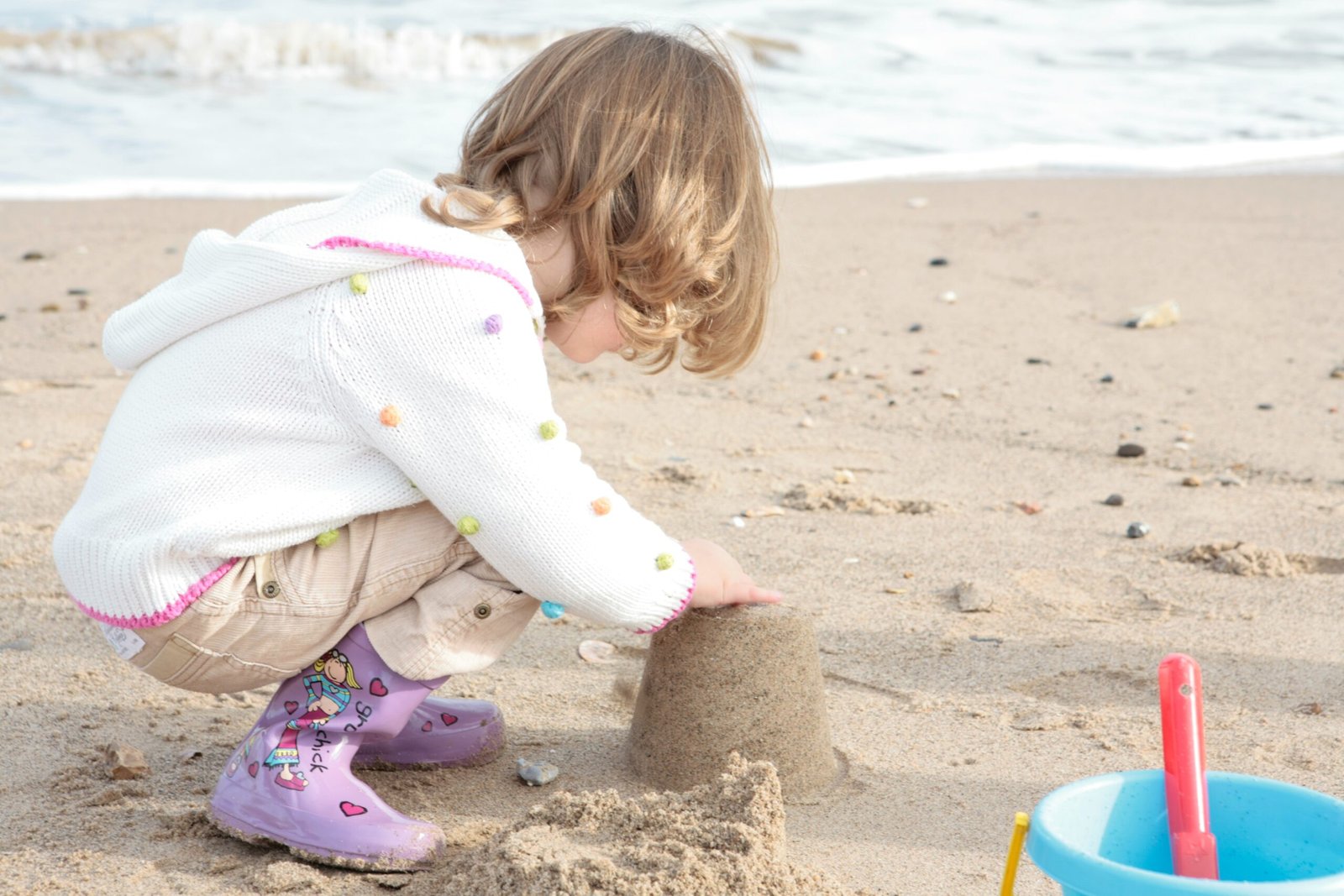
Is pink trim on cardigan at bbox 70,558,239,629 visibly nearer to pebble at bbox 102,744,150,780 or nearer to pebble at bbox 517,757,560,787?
pebble at bbox 102,744,150,780

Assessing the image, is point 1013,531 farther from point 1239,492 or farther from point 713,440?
point 713,440

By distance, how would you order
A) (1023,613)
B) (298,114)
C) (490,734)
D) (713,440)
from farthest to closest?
(298,114)
(713,440)
(1023,613)
(490,734)

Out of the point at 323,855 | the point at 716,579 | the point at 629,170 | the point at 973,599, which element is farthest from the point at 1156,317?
the point at 323,855

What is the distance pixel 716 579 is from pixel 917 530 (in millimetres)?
1453

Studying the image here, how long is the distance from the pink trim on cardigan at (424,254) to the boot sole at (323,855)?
2.84ft

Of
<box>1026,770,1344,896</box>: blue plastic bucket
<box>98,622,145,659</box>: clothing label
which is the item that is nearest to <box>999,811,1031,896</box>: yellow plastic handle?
<box>1026,770,1344,896</box>: blue plastic bucket

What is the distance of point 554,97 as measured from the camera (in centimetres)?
212

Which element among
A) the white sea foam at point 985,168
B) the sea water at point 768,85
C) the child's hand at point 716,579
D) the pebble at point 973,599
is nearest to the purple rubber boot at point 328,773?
the child's hand at point 716,579

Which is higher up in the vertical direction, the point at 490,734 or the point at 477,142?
the point at 477,142

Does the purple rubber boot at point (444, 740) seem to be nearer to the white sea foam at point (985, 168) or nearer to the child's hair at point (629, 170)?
the child's hair at point (629, 170)

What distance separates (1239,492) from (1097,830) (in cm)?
238

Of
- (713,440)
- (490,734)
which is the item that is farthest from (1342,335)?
(490,734)

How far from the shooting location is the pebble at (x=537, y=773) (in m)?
2.38

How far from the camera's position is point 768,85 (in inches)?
426
